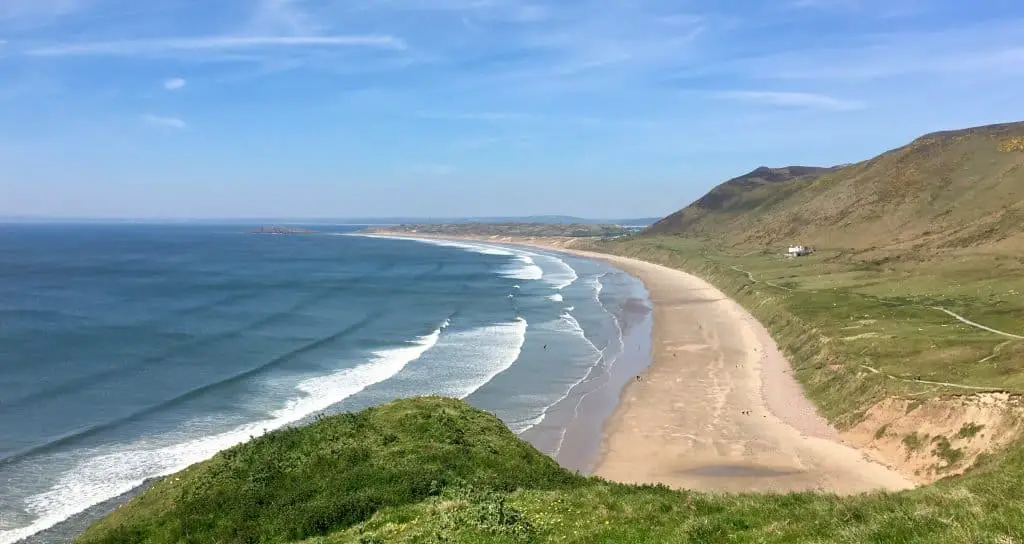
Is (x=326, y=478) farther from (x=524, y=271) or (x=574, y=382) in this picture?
(x=524, y=271)

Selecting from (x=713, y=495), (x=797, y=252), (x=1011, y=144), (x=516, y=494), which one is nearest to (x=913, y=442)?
(x=713, y=495)

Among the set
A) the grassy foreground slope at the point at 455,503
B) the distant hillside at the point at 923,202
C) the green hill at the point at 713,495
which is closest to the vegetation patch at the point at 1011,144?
the distant hillside at the point at 923,202

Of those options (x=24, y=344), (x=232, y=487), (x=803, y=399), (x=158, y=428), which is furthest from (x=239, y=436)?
(x=24, y=344)

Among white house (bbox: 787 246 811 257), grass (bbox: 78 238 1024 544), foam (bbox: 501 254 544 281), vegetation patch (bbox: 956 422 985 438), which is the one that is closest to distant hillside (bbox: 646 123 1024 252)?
white house (bbox: 787 246 811 257)

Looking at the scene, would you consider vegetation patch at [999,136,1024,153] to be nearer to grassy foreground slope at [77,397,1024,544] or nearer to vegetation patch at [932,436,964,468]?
vegetation patch at [932,436,964,468]

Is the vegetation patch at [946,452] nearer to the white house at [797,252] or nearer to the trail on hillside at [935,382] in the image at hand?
the trail on hillside at [935,382]
